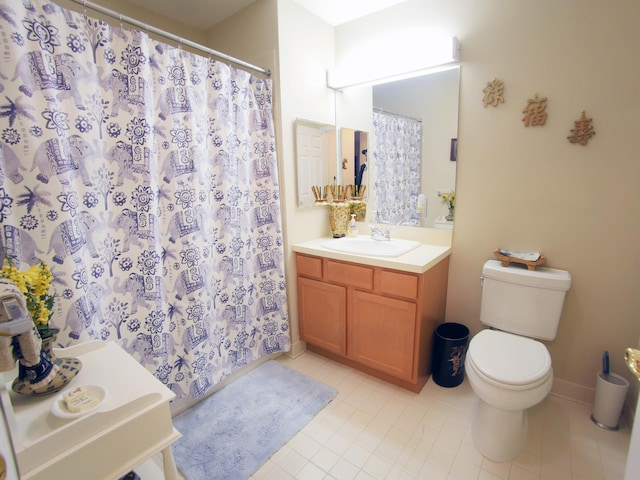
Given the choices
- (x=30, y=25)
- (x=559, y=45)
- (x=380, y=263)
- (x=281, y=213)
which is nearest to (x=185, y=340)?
(x=281, y=213)

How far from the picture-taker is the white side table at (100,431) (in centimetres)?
78

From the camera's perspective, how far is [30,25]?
113 cm

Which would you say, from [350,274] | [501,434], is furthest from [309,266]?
[501,434]

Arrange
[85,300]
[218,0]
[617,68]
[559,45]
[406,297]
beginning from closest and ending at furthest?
1. [85,300]
2. [617,68]
3. [559,45]
4. [406,297]
5. [218,0]

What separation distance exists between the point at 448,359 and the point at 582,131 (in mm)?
1462

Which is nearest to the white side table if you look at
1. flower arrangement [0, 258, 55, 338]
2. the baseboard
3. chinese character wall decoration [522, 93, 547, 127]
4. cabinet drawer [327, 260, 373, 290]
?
flower arrangement [0, 258, 55, 338]

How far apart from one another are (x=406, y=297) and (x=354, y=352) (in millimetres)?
592

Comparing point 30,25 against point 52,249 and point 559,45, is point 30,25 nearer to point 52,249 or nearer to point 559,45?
point 52,249

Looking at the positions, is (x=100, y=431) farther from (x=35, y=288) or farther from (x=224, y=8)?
(x=224, y=8)

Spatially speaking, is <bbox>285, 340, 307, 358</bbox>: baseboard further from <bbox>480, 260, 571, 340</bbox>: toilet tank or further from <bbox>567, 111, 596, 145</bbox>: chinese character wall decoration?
<bbox>567, 111, 596, 145</bbox>: chinese character wall decoration

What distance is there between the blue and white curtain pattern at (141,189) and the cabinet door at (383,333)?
2.07ft

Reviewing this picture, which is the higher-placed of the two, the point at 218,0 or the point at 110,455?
the point at 218,0

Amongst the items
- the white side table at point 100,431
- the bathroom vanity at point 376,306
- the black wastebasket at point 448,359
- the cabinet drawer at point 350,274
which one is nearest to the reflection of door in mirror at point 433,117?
the bathroom vanity at point 376,306

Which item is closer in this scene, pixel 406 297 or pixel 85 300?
pixel 85 300
